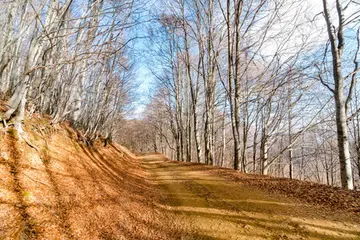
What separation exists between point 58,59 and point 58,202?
4.76 m

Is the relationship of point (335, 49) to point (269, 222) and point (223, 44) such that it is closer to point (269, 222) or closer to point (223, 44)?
point (269, 222)

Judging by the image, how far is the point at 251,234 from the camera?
10.9 feet

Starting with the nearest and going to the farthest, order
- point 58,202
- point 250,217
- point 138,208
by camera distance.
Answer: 1. point 58,202
2. point 250,217
3. point 138,208

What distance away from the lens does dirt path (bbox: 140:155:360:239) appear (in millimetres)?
3186

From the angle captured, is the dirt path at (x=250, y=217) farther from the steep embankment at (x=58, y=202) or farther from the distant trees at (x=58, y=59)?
the distant trees at (x=58, y=59)

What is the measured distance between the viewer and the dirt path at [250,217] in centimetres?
319

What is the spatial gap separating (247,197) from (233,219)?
1.23 m

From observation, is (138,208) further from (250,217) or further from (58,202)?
(250,217)

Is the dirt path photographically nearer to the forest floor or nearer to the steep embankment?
the forest floor

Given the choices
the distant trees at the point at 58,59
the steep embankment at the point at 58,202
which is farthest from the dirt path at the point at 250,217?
the distant trees at the point at 58,59

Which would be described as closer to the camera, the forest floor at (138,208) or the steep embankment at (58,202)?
the steep embankment at (58,202)

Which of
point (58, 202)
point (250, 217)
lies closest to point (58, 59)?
point (58, 202)

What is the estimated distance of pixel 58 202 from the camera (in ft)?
11.4

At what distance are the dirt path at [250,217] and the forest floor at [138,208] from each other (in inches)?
0.6
